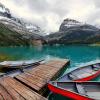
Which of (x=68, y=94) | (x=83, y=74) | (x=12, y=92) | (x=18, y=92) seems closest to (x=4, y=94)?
(x=12, y=92)

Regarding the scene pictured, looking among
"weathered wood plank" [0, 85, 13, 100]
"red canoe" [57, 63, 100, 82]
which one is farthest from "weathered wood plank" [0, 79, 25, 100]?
"red canoe" [57, 63, 100, 82]

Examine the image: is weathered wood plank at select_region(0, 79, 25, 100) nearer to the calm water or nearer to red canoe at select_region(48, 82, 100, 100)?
red canoe at select_region(48, 82, 100, 100)

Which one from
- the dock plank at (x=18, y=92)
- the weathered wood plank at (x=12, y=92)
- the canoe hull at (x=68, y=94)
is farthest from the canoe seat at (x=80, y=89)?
the weathered wood plank at (x=12, y=92)

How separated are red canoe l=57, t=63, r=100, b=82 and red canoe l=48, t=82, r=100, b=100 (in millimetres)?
2448

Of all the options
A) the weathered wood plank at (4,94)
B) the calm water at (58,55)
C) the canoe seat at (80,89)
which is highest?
the canoe seat at (80,89)

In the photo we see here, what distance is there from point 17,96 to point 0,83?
4745 millimetres

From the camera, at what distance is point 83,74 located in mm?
27453

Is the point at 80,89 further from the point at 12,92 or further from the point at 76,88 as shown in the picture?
the point at 12,92

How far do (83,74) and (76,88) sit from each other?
35.7ft

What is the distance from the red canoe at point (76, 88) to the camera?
1555 centimetres

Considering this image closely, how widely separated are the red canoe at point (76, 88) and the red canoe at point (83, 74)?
245 centimetres

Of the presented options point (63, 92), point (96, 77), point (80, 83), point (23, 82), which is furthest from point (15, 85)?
point (96, 77)

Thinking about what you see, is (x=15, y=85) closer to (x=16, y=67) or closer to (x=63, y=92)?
(x=63, y=92)

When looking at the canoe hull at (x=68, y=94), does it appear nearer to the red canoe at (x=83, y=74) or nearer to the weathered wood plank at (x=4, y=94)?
the red canoe at (x=83, y=74)
